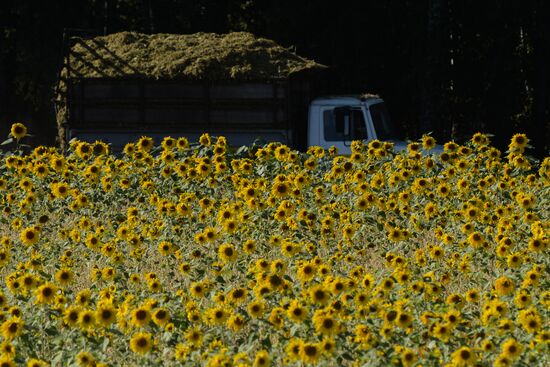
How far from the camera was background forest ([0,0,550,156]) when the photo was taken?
86.7 feet

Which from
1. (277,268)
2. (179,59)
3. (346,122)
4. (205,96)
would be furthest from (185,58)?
(277,268)

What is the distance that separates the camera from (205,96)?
1912 cm

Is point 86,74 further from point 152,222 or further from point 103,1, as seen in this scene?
point 103,1

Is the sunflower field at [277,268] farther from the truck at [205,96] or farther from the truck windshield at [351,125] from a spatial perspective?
the truck at [205,96]

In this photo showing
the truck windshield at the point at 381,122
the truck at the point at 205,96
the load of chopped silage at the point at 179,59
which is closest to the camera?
the truck windshield at the point at 381,122

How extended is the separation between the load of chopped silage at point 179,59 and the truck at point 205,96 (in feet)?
0.05

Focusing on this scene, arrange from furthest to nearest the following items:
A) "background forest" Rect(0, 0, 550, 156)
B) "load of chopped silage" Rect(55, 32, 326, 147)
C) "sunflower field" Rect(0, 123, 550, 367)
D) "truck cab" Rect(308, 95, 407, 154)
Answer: "background forest" Rect(0, 0, 550, 156) → "load of chopped silage" Rect(55, 32, 326, 147) → "truck cab" Rect(308, 95, 407, 154) → "sunflower field" Rect(0, 123, 550, 367)

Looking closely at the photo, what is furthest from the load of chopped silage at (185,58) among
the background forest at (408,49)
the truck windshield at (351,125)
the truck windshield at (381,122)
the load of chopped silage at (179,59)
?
the background forest at (408,49)

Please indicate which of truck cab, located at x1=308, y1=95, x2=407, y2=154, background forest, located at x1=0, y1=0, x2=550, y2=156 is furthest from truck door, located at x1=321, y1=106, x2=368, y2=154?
background forest, located at x1=0, y1=0, x2=550, y2=156

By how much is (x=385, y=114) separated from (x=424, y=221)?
27.3ft

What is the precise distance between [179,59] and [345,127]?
9.71ft

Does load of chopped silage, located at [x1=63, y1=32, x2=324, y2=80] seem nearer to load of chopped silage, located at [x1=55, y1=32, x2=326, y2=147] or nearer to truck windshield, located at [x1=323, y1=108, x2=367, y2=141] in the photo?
load of chopped silage, located at [x1=55, y1=32, x2=326, y2=147]

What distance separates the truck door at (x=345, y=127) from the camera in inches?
705

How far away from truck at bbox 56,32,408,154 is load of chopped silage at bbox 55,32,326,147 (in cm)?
1
